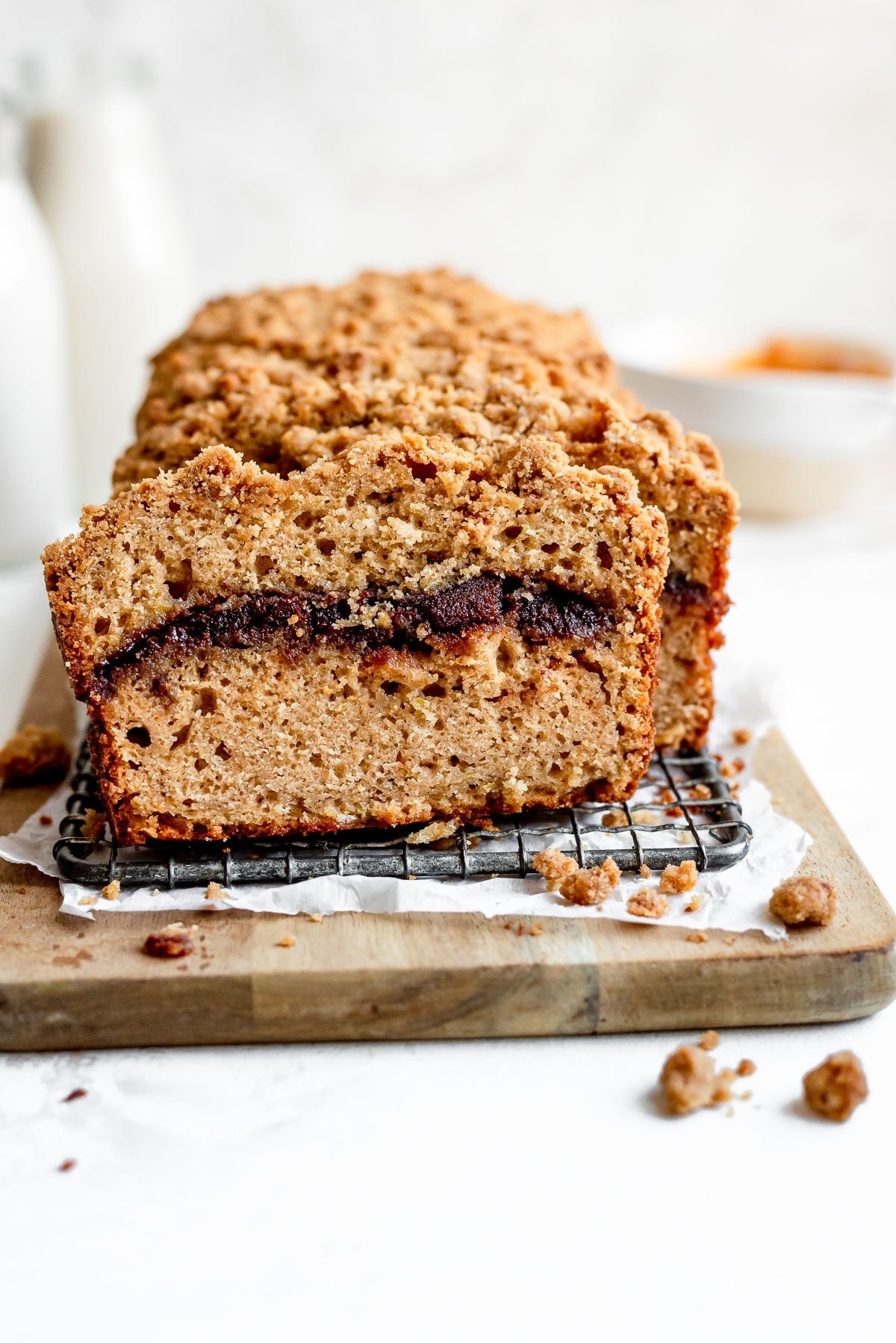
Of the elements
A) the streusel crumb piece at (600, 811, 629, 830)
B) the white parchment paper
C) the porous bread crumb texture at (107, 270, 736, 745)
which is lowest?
the streusel crumb piece at (600, 811, 629, 830)

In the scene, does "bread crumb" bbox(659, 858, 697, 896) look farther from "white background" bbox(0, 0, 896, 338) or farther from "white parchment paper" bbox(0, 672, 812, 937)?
"white background" bbox(0, 0, 896, 338)

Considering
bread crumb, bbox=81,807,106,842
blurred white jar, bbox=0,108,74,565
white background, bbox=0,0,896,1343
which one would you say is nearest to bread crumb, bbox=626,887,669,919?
white background, bbox=0,0,896,1343

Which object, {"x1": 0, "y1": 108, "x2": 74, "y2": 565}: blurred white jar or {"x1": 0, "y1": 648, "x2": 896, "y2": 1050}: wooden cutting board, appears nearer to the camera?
{"x1": 0, "y1": 648, "x2": 896, "y2": 1050}: wooden cutting board

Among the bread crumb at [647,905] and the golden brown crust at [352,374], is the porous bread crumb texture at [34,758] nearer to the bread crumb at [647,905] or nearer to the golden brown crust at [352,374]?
the golden brown crust at [352,374]

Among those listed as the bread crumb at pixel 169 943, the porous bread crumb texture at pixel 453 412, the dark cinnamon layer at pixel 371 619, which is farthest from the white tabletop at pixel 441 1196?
the porous bread crumb texture at pixel 453 412

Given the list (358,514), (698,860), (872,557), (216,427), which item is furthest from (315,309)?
(872,557)

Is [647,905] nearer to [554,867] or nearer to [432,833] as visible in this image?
[554,867]

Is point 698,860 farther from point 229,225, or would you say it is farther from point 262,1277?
point 229,225
